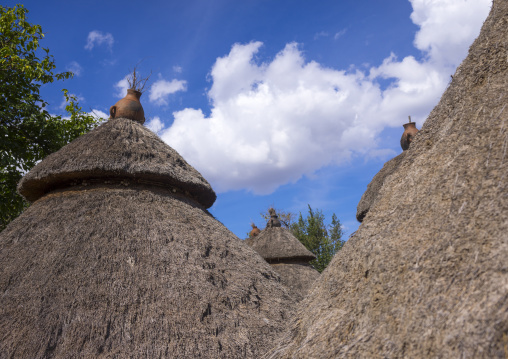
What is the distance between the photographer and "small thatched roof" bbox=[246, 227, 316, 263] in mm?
14719

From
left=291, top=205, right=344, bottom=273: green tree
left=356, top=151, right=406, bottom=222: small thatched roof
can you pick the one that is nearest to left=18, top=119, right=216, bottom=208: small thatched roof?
left=356, top=151, right=406, bottom=222: small thatched roof

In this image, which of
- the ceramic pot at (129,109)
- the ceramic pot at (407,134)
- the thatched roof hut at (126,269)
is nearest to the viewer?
the thatched roof hut at (126,269)

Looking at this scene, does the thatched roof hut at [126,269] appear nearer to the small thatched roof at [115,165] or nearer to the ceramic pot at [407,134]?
the small thatched roof at [115,165]

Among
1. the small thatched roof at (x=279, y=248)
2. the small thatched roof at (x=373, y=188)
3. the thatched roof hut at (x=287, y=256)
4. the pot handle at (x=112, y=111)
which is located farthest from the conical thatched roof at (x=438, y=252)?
the small thatched roof at (x=279, y=248)

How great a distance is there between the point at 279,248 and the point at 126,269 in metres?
10.4

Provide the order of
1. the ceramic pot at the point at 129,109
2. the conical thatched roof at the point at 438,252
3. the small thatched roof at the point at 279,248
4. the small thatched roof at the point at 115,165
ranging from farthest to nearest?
the small thatched roof at the point at 279,248 → the ceramic pot at the point at 129,109 → the small thatched roof at the point at 115,165 → the conical thatched roof at the point at 438,252

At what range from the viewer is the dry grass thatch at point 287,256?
46.1 ft

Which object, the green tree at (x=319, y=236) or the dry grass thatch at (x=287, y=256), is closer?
the dry grass thatch at (x=287, y=256)

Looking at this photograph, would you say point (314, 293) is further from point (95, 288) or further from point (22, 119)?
point (22, 119)

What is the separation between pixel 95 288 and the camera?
180 inches

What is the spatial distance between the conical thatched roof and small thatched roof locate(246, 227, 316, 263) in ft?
39.8

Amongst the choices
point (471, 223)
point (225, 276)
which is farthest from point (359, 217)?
point (471, 223)

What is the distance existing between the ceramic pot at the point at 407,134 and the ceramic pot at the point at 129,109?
26.5 feet

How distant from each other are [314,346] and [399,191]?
111cm
